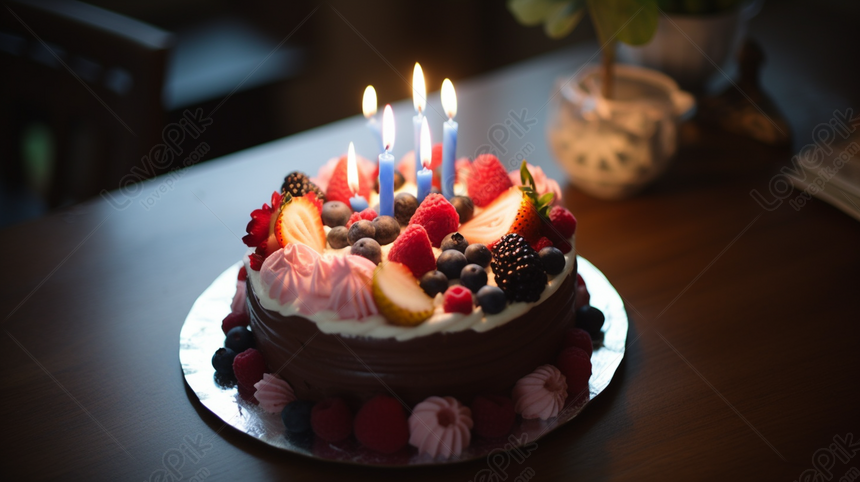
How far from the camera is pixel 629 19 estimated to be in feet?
6.90

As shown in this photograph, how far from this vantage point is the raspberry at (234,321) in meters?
1.79

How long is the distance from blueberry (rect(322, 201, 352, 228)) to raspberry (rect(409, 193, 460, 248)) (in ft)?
0.53

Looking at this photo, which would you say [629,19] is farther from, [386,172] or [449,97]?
[386,172]

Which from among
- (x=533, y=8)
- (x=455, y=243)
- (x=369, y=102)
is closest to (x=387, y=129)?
(x=369, y=102)

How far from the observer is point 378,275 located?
1.48 meters

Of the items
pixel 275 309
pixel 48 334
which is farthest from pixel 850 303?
pixel 48 334

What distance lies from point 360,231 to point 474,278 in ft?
0.92

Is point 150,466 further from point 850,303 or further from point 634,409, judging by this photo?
point 850,303

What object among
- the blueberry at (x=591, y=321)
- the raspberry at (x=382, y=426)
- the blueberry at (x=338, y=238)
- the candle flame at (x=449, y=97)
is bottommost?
the blueberry at (x=591, y=321)

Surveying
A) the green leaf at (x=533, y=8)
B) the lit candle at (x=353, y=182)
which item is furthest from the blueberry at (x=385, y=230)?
the green leaf at (x=533, y=8)

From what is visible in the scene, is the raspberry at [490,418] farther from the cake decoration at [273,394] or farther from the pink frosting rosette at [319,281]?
the cake decoration at [273,394]

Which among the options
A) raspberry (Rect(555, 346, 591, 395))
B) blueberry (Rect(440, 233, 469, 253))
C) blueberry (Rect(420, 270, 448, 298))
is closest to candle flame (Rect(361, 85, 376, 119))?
blueberry (Rect(440, 233, 469, 253))

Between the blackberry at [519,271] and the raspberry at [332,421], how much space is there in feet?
1.29

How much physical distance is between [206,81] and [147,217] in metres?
1.67
